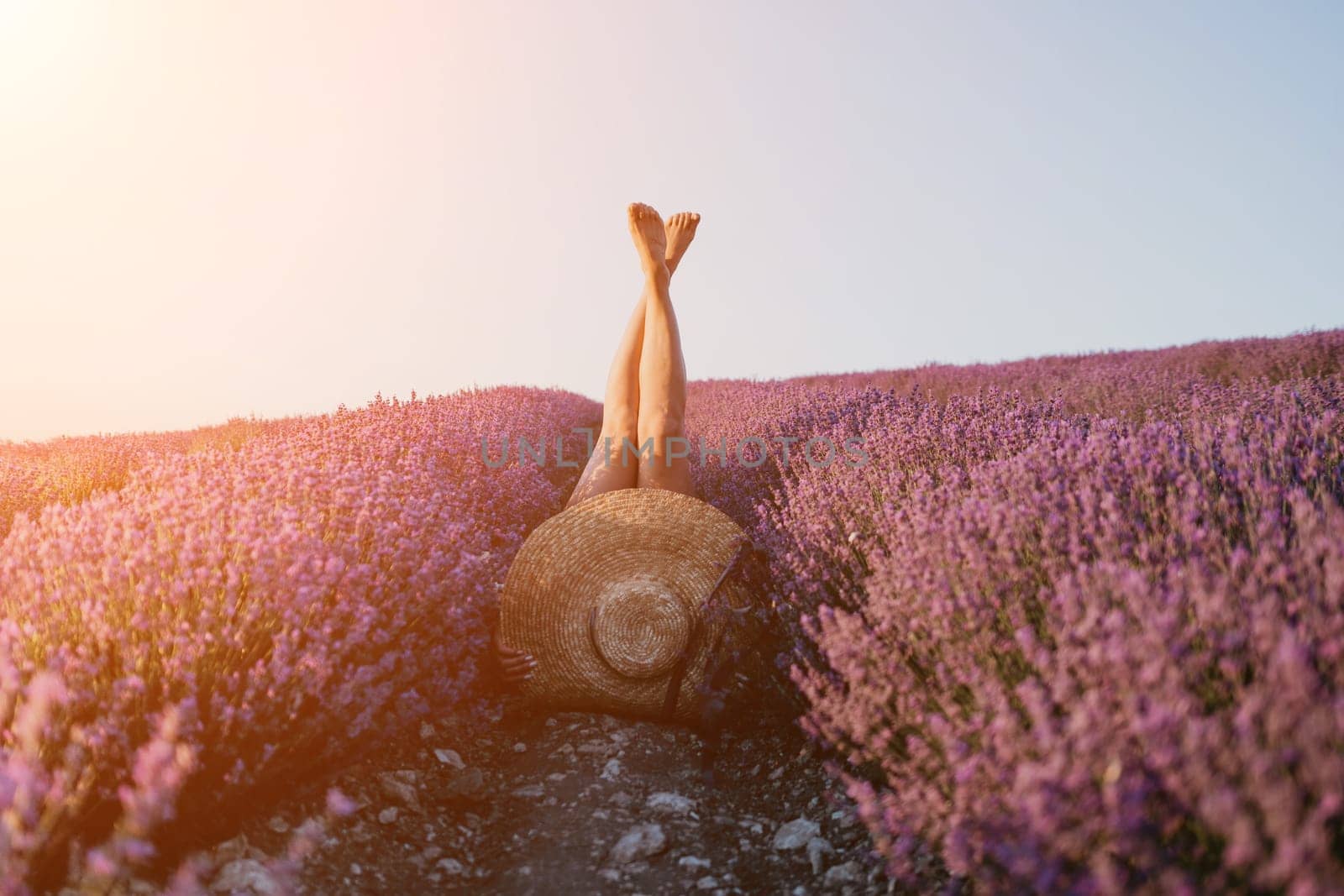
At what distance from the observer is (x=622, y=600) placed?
2881 mm

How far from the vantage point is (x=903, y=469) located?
327cm

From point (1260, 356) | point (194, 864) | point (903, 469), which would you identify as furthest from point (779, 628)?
point (1260, 356)

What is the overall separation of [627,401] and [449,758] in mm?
1907

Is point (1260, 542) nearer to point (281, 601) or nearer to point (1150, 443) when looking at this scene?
point (1150, 443)

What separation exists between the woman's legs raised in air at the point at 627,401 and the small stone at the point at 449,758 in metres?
1.21

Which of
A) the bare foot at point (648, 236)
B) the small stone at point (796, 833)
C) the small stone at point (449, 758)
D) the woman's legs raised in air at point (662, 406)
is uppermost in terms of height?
the bare foot at point (648, 236)

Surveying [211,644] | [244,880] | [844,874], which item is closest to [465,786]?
[244,880]

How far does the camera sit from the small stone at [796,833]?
2.19 metres

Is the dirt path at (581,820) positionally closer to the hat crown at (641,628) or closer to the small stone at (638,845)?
the small stone at (638,845)

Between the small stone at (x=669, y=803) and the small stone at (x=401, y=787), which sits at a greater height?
the small stone at (x=401, y=787)

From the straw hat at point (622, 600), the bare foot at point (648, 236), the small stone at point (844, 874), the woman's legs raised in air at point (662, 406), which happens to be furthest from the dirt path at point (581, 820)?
the bare foot at point (648, 236)

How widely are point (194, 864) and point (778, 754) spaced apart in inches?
66.1

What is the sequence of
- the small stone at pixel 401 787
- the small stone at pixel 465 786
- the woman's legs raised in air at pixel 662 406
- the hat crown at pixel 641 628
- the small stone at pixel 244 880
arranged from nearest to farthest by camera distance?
the small stone at pixel 244 880, the small stone at pixel 401 787, the small stone at pixel 465 786, the hat crown at pixel 641 628, the woman's legs raised in air at pixel 662 406

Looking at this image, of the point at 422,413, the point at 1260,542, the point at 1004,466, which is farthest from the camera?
the point at 422,413
